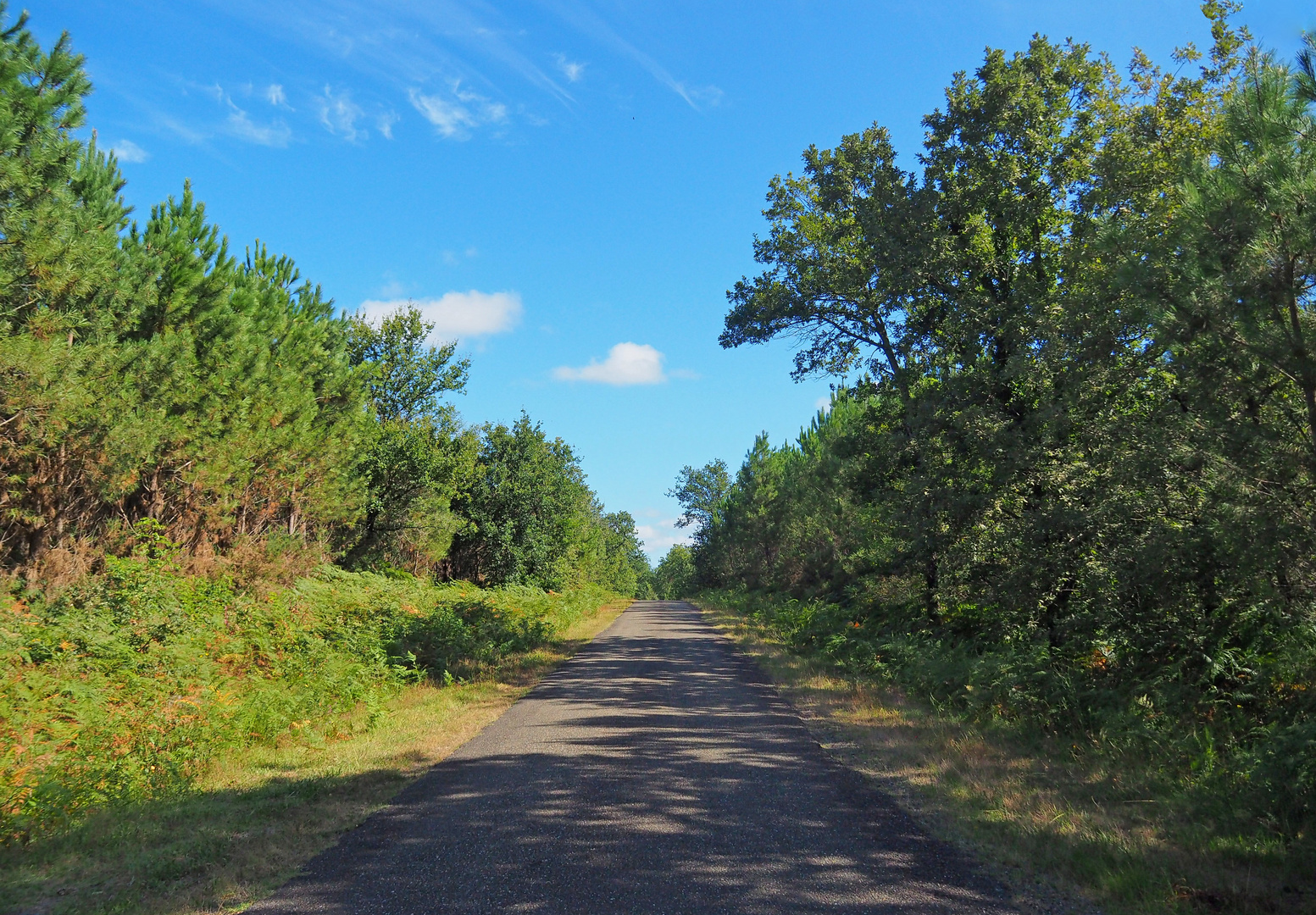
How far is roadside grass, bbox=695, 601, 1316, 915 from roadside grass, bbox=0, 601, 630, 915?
5.06m

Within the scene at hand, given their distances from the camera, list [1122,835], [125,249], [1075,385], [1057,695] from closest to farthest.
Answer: [1122,835]
[1057,695]
[1075,385]
[125,249]

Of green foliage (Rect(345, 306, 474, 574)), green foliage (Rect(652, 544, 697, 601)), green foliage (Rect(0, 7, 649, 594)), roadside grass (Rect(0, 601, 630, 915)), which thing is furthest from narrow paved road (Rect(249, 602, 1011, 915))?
green foliage (Rect(652, 544, 697, 601))

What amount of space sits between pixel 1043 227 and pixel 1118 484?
6.19 m

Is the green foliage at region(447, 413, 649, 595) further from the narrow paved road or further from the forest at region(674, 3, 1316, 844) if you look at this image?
Answer: the narrow paved road

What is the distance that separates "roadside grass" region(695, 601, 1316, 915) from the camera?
4.50 m

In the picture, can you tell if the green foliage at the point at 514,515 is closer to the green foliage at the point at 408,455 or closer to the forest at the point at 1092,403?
the green foliage at the point at 408,455

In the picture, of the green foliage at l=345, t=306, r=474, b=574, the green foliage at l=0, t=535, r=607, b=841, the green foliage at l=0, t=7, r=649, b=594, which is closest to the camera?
the green foliage at l=0, t=535, r=607, b=841

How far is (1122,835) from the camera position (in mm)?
5379

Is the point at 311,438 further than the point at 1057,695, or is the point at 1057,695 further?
the point at 311,438

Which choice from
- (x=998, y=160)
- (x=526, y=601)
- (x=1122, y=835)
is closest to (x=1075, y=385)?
(x=998, y=160)

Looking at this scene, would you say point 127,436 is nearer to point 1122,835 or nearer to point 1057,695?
point 1122,835

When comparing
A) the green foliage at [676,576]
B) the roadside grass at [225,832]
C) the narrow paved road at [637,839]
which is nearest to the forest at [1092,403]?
the narrow paved road at [637,839]

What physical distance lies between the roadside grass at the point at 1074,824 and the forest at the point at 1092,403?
0.36 metres

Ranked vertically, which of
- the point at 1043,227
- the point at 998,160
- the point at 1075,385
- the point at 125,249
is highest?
the point at 998,160
